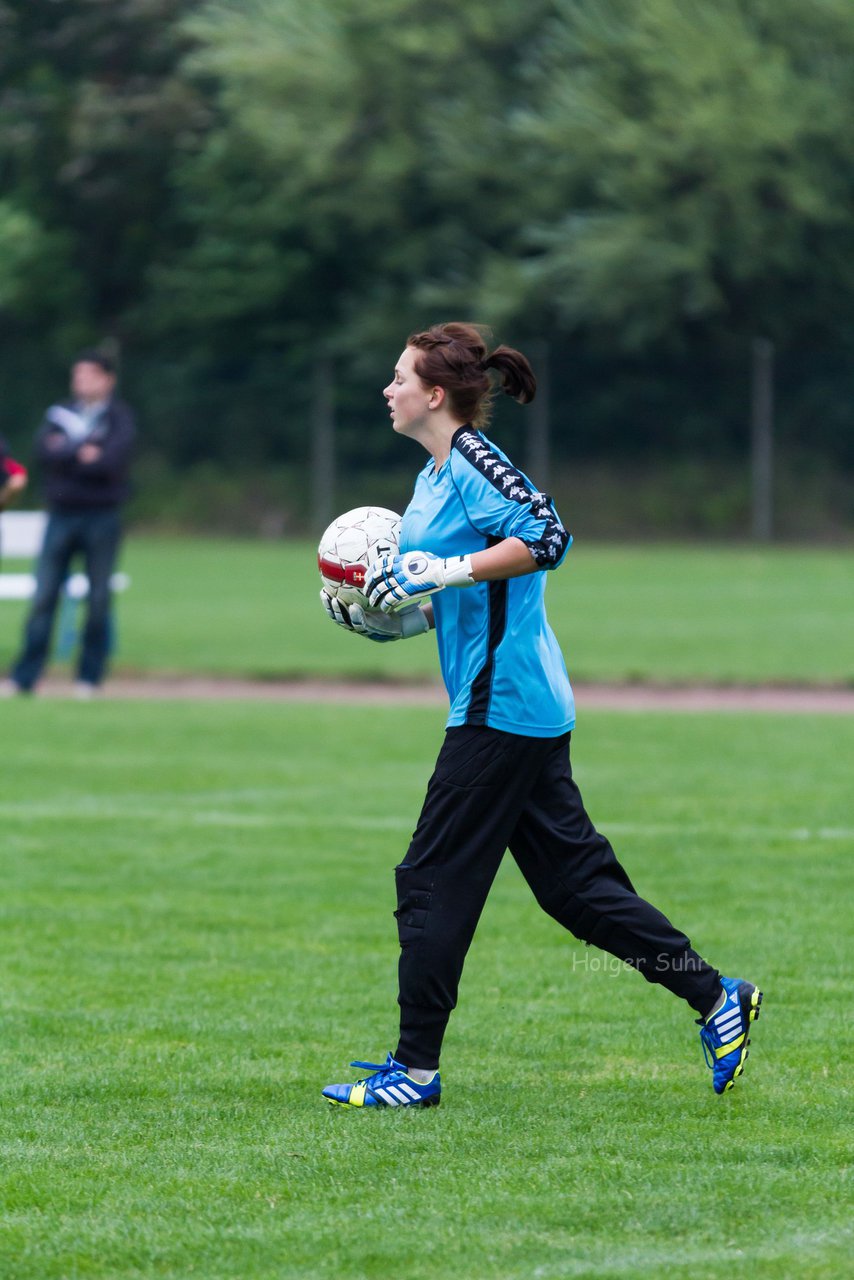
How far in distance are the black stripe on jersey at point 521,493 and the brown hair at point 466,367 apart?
119mm

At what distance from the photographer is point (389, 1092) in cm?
458

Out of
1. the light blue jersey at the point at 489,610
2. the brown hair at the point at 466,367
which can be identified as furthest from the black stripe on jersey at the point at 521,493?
the brown hair at the point at 466,367

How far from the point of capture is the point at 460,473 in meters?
4.57

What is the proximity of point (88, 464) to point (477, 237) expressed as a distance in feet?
66.8

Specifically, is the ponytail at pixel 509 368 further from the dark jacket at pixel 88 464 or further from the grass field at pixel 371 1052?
the dark jacket at pixel 88 464

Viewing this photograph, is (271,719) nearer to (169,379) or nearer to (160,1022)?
(160,1022)

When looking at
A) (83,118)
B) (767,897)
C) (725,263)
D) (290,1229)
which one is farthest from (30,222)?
(290,1229)

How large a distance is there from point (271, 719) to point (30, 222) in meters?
24.8

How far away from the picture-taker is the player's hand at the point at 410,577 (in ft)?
14.5

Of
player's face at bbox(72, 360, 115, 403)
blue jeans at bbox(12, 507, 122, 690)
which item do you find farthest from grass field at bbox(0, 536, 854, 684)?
player's face at bbox(72, 360, 115, 403)

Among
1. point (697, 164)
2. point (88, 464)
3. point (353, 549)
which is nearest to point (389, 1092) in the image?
point (353, 549)

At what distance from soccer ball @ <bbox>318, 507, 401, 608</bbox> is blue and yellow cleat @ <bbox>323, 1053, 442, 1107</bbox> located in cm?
114

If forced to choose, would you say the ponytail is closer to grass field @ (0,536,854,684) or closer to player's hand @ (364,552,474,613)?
player's hand @ (364,552,474,613)

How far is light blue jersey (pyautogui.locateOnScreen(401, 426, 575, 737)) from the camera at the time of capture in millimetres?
4543
